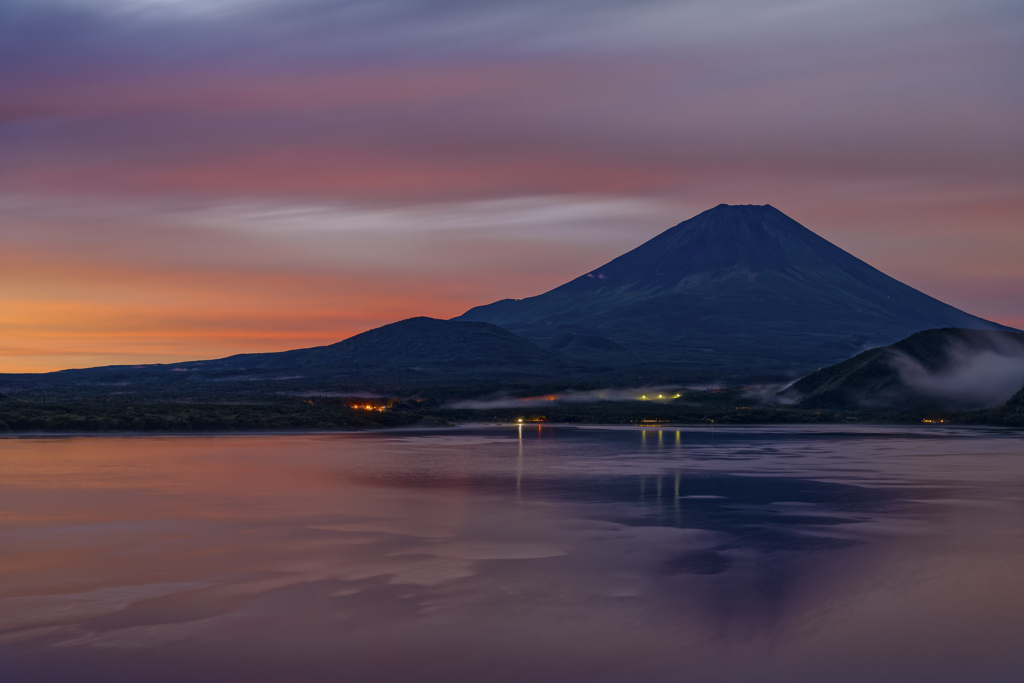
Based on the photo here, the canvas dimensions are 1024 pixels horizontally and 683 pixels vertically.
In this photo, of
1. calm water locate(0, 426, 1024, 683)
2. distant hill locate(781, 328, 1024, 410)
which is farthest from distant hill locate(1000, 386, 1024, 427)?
calm water locate(0, 426, 1024, 683)

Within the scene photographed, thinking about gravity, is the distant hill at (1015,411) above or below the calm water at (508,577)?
above

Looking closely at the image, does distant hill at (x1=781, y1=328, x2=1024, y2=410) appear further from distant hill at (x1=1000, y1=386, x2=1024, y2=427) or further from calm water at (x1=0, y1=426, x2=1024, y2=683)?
calm water at (x1=0, y1=426, x2=1024, y2=683)

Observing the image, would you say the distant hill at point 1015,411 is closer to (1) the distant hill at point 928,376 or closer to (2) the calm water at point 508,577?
(1) the distant hill at point 928,376

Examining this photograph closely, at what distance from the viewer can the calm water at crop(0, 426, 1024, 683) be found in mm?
13758

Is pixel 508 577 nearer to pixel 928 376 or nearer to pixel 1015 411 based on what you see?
pixel 1015 411

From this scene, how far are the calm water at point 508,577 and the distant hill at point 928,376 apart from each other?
284 ft

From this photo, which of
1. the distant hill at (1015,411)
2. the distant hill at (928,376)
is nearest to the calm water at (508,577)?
the distant hill at (1015,411)

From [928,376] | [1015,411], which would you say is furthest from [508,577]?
[928,376]

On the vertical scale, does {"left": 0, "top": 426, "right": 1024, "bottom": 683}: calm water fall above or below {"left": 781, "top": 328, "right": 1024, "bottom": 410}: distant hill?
below

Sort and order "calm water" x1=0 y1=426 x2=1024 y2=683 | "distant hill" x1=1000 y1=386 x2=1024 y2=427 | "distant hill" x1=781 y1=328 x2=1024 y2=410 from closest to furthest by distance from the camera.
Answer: "calm water" x1=0 y1=426 x2=1024 y2=683 < "distant hill" x1=1000 y1=386 x2=1024 y2=427 < "distant hill" x1=781 y1=328 x2=1024 y2=410

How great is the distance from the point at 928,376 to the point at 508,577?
405 ft

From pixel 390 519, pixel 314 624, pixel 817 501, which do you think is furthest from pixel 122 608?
pixel 817 501

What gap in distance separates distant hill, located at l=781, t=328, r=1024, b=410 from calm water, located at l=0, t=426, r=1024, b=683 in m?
86.7

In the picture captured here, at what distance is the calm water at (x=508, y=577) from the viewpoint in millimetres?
13758
